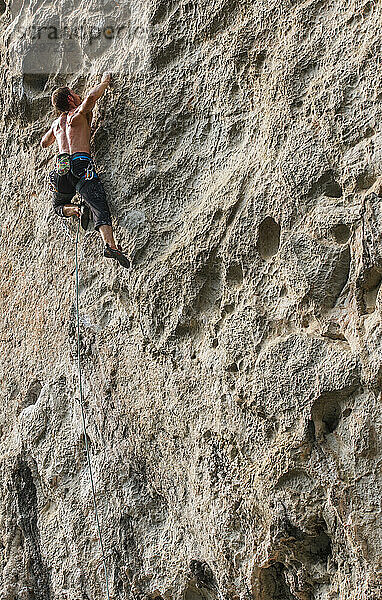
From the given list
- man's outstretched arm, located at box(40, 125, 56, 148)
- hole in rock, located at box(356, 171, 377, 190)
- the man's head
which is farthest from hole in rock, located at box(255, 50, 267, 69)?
man's outstretched arm, located at box(40, 125, 56, 148)

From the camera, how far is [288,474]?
246cm

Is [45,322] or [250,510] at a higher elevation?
[45,322]

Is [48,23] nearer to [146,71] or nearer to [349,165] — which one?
[146,71]

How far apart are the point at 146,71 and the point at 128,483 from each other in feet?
5.68

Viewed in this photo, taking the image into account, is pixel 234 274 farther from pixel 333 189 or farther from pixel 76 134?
pixel 76 134

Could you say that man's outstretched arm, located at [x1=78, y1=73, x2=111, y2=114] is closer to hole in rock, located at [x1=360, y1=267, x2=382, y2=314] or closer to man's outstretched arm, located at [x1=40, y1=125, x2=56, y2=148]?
man's outstretched arm, located at [x1=40, y1=125, x2=56, y2=148]

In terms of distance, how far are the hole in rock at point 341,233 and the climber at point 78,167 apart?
913mm

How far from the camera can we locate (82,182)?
3.15 m

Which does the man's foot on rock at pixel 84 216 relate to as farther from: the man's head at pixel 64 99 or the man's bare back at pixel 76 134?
the man's head at pixel 64 99

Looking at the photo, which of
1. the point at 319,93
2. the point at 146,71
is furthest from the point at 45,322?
the point at 319,93

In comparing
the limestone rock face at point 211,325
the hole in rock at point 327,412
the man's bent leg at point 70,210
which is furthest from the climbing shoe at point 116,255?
the hole in rock at point 327,412

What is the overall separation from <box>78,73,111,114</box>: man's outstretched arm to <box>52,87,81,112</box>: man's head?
0.15 m

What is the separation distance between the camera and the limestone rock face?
2.35 m

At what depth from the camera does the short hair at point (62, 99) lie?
328 cm
